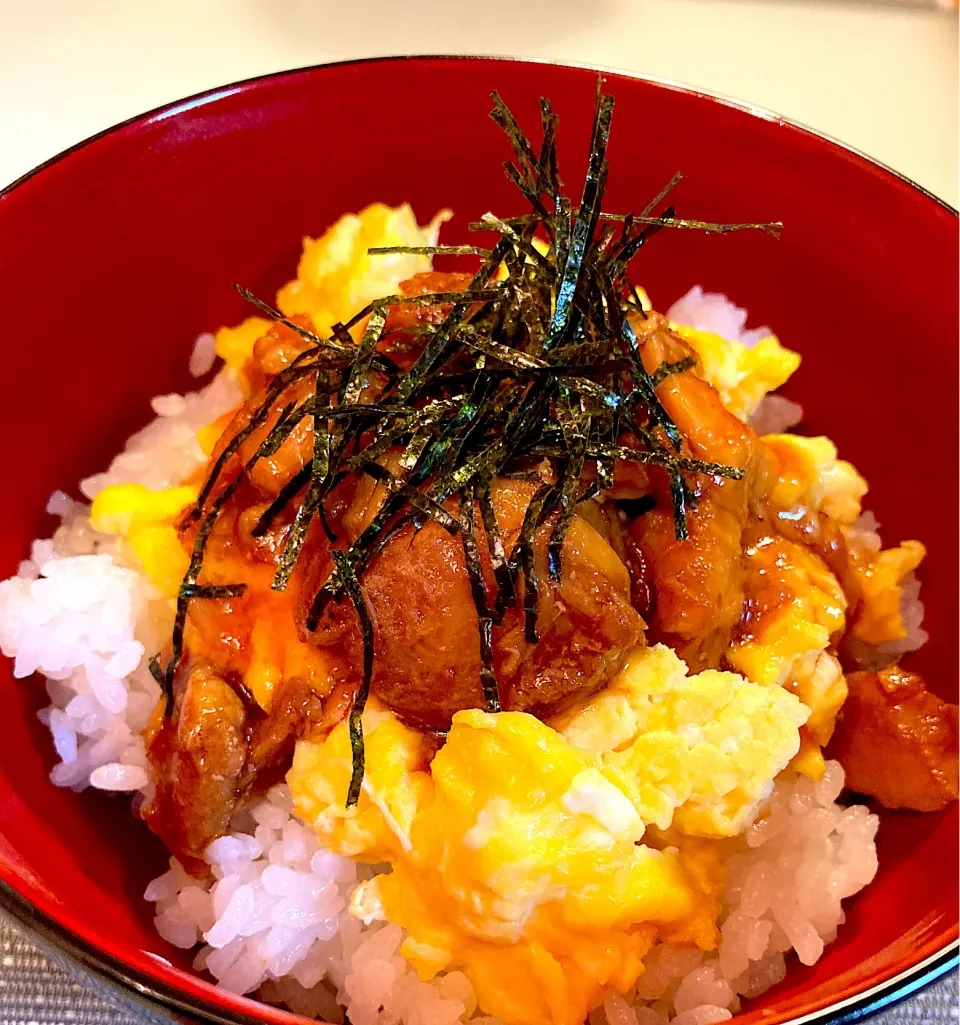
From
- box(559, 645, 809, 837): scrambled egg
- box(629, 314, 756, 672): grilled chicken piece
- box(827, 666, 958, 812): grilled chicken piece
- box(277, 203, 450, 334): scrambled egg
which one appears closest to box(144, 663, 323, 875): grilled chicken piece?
box(559, 645, 809, 837): scrambled egg

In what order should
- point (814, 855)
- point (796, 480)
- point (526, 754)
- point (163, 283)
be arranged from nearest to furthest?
point (526, 754)
point (814, 855)
point (796, 480)
point (163, 283)

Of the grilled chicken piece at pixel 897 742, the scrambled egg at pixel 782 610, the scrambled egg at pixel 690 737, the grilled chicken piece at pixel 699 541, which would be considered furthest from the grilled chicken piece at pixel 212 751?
the grilled chicken piece at pixel 897 742

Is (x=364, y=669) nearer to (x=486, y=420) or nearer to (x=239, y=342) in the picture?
(x=486, y=420)

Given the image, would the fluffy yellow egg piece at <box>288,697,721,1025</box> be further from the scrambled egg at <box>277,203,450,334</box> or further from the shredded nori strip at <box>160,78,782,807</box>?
the scrambled egg at <box>277,203,450,334</box>

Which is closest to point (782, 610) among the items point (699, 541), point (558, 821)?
point (699, 541)

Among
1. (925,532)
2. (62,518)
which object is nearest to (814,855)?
(925,532)

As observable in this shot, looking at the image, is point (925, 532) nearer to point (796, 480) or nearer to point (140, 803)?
point (796, 480)

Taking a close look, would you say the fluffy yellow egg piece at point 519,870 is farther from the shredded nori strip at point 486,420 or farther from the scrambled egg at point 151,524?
the scrambled egg at point 151,524


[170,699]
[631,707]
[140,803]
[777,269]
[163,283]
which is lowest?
[631,707]
